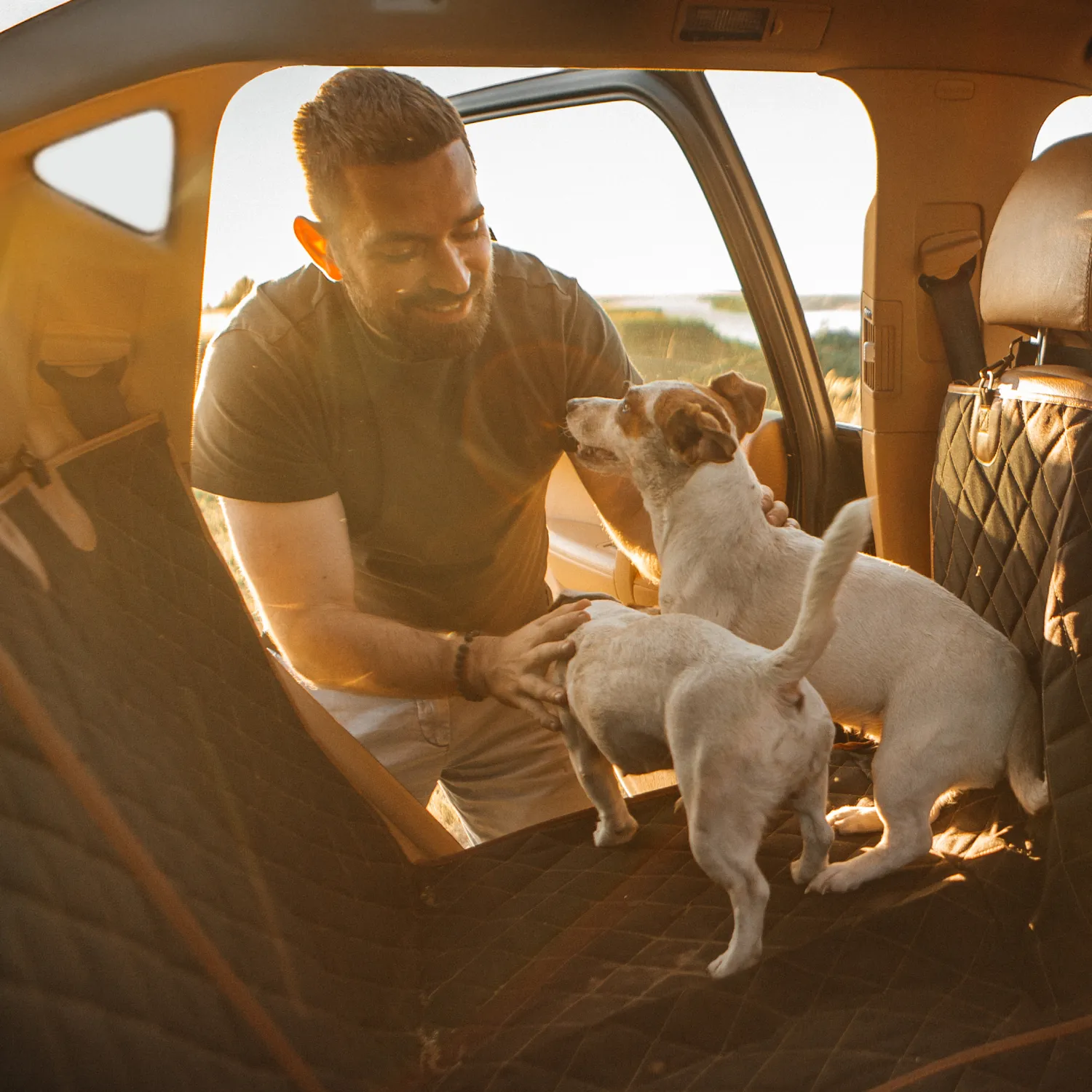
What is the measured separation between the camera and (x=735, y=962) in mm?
1193

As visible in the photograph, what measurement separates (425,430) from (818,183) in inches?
33.3

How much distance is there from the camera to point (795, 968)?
3.88ft

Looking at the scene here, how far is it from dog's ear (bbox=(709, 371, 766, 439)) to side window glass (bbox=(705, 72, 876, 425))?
0.87 ft

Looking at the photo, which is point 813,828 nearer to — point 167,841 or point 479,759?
point 479,759

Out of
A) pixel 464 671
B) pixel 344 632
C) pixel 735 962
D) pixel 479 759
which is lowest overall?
pixel 735 962

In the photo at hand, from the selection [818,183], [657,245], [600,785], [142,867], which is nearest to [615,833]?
[600,785]

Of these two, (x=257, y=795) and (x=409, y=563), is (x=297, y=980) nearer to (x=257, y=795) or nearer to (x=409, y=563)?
(x=257, y=795)

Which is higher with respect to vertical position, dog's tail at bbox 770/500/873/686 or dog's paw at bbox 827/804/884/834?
dog's tail at bbox 770/500/873/686

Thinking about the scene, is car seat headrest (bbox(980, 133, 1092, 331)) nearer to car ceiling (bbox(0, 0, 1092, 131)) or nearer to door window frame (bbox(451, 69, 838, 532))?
car ceiling (bbox(0, 0, 1092, 131))

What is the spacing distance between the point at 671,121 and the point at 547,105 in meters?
0.36

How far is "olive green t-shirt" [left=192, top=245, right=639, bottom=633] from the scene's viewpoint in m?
1.38

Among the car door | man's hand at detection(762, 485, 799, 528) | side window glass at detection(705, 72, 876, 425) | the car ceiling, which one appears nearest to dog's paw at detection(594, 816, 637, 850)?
the car door

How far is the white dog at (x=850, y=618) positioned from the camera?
136 cm

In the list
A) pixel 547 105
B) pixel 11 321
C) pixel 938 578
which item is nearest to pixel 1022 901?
A: pixel 938 578
